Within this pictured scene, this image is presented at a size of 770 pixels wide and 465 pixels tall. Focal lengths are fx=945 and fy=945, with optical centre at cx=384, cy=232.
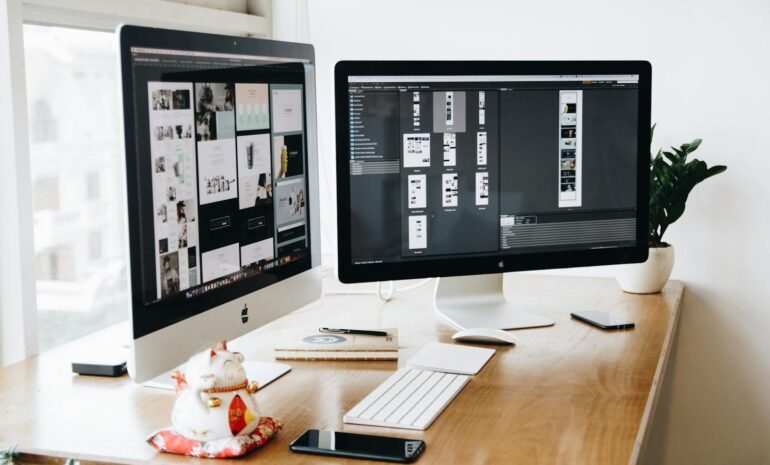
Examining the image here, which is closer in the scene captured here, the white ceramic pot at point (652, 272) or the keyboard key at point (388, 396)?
the keyboard key at point (388, 396)

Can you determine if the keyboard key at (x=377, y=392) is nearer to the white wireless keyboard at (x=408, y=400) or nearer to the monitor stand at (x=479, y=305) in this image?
the white wireless keyboard at (x=408, y=400)

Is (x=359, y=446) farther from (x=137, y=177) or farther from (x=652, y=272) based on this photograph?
(x=652, y=272)

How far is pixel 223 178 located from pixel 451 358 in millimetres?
510

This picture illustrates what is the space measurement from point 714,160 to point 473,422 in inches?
47.9

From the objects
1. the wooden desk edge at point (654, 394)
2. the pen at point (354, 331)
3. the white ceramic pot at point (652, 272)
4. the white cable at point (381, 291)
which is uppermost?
the white ceramic pot at point (652, 272)

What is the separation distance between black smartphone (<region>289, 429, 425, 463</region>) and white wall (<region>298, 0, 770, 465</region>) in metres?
1.26

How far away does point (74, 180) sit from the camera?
2016mm

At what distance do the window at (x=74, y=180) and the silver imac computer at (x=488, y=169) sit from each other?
643mm

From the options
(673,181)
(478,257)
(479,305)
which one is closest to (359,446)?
(478,257)

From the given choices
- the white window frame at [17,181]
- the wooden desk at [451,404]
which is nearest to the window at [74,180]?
the white window frame at [17,181]

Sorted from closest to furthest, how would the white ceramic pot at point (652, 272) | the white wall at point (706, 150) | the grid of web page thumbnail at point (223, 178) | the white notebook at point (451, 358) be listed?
the grid of web page thumbnail at point (223, 178) < the white notebook at point (451, 358) < the white ceramic pot at point (652, 272) < the white wall at point (706, 150)

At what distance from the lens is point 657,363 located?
1.61 metres

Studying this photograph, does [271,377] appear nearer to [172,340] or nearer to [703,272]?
[172,340]

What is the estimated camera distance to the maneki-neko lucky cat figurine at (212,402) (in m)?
1.22
